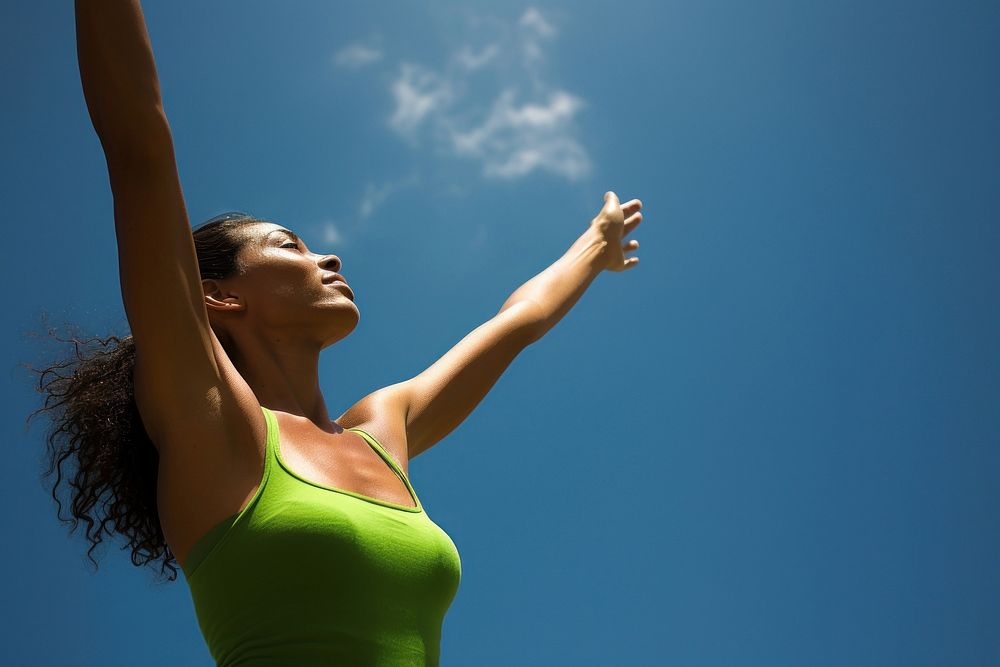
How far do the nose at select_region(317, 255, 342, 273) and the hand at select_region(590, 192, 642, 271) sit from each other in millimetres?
2014

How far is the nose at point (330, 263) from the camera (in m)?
3.71

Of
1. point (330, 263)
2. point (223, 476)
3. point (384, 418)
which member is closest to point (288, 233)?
point (330, 263)

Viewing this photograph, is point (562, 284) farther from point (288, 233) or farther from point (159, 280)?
point (159, 280)

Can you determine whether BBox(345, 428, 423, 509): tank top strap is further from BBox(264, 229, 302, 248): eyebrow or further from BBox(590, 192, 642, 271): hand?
BBox(590, 192, 642, 271): hand

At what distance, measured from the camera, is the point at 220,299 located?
3527 millimetres

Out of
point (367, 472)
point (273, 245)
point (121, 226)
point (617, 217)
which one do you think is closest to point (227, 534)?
point (367, 472)

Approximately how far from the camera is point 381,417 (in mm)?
3633

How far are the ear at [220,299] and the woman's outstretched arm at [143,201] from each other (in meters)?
0.87

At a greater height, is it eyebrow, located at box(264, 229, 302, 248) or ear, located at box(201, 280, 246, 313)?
eyebrow, located at box(264, 229, 302, 248)

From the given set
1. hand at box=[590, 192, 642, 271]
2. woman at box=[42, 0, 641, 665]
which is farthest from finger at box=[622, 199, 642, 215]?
woman at box=[42, 0, 641, 665]

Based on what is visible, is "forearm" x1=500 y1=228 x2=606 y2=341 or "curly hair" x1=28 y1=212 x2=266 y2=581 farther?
"forearm" x1=500 y1=228 x2=606 y2=341

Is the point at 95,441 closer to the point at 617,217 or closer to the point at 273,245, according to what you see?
the point at 273,245

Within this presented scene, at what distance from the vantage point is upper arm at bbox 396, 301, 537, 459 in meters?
3.91

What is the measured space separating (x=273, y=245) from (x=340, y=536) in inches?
57.7
